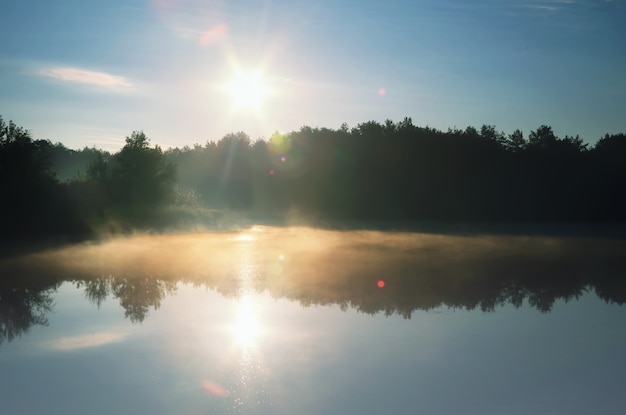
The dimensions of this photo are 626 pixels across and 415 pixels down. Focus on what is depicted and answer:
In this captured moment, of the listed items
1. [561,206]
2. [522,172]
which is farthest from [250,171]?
[561,206]

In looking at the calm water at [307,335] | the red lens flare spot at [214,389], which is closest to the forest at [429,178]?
the calm water at [307,335]

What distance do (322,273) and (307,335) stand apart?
8.75 meters

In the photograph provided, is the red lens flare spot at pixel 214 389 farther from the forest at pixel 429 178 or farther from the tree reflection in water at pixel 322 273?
the forest at pixel 429 178

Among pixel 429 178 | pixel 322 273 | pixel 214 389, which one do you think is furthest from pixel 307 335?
pixel 429 178

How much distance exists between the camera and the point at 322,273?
2183 cm

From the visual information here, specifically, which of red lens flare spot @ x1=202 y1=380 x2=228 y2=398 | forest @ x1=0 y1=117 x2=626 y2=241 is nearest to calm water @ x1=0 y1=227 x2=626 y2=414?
red lens flare spot @ x1=202 y1=380 x2=228 y2=398

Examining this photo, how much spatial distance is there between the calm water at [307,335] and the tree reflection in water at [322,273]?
0.12 m

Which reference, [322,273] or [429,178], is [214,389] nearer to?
[322,273]

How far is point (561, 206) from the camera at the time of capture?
67.1 m

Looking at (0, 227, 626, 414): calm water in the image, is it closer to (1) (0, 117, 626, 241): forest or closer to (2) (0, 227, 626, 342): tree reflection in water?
(2) (0, 227, 626, 342): tree reflection in water

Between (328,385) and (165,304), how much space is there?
8.55m

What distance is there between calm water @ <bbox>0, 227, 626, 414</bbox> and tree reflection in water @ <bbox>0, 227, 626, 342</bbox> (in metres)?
0.12

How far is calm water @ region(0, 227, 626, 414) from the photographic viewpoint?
362 inches

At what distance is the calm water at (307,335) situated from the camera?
30.1 feet
